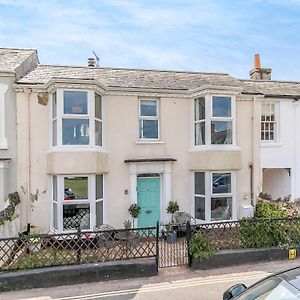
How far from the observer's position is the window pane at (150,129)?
1226 cm

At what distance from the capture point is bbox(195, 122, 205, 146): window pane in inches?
478

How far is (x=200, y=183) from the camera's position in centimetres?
1218

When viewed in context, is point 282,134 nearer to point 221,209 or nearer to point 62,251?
point 221,209

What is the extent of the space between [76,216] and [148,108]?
4931 millimetres

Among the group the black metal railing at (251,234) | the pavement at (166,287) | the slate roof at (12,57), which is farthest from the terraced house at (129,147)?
the pavement at (166,287)

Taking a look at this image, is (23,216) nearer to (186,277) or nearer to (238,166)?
(186,277)

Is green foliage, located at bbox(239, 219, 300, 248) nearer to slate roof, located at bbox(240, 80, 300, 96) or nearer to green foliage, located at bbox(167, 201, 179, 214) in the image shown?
green foliage, located at bbox(167, 201, 179, 214)

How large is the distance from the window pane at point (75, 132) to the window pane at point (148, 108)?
8.14 ft

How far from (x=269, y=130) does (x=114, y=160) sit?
7.69 m

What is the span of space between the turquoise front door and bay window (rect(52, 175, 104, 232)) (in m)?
2.02

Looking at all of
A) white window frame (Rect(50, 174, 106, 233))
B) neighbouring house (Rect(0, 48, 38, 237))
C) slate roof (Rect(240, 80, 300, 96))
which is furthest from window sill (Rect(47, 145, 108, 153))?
slate roof (Rect(240, 80, 300, 96))

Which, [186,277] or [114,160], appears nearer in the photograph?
[186,277]

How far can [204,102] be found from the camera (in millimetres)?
11984

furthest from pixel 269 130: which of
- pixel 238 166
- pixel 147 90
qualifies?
pixel 147 90
